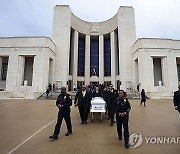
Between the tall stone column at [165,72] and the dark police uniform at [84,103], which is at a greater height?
the tall stone column at [165,72]

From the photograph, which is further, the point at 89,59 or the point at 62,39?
the point at 89,59

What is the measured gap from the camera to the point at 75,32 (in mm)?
40125

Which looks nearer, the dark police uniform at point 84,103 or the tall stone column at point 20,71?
the dark police uniform at point 84,103

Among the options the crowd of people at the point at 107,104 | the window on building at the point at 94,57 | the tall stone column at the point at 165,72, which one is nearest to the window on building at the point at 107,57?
the window on building at the point at 94,57

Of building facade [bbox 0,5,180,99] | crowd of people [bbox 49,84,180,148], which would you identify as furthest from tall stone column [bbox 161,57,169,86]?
crowd of people [bbox 49,84,180,148]

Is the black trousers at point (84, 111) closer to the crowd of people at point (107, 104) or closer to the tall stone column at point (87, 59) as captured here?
the crowd of people at point (107, 104)

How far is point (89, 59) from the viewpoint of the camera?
1631 inches

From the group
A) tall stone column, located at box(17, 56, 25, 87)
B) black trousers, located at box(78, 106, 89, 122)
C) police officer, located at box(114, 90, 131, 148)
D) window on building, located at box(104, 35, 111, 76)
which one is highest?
window on building, located at box(104, 35, 111, 76)

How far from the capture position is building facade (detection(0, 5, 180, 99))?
2733cm

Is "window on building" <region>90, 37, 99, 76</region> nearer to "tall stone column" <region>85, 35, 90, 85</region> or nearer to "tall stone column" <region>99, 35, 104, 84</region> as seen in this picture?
"tall stone column" <region>85, 35, 90, 85</region>

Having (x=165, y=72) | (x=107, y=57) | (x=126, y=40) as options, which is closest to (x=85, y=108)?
(x=165, y=72)

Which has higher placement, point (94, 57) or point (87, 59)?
point (94, 57)

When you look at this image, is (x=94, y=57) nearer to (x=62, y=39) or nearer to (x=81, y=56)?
(x=81, y=56)

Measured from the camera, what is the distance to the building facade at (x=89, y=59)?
2733 centimetres
